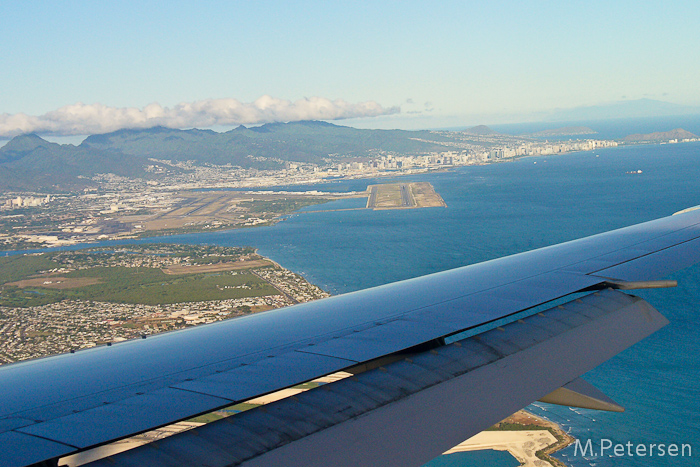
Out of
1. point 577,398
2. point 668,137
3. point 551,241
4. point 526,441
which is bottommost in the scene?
point 526,441

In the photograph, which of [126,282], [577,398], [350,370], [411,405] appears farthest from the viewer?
[126,282]

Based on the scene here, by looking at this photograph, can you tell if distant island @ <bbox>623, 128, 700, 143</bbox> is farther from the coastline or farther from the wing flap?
the wing flap

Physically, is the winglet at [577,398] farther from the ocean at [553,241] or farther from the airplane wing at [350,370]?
the ocean at [553,241]

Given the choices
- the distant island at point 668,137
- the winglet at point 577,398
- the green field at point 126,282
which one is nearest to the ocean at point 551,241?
the green field at point 126,282

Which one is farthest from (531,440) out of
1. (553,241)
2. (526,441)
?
(553,241)

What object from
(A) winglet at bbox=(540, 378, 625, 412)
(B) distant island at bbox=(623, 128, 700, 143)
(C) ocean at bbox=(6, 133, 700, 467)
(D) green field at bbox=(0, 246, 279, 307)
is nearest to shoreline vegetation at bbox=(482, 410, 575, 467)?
(C) ocean at bbox=(6, 133, 700, 467)

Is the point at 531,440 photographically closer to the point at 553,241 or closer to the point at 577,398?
the point at 577,398
